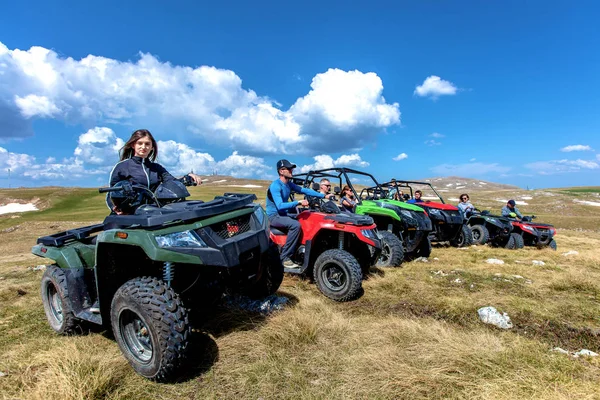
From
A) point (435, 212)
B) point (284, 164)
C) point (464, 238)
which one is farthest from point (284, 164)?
point (464, 238)

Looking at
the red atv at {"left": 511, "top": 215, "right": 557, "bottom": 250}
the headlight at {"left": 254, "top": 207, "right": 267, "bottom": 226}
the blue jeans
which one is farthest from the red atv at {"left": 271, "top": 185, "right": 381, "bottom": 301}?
the red atv at {"left": 511, "top": 215, "right": 557, "bottom": 250}

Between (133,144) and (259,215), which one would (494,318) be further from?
(133,144)

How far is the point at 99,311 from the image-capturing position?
130 inches

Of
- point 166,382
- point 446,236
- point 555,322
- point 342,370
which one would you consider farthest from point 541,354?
point 446,236

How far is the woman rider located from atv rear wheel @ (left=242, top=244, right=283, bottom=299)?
130 centimetres

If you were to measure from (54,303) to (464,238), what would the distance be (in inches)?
400

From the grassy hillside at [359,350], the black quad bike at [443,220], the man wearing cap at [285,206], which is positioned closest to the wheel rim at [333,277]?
the grassy hillside at [359,350]

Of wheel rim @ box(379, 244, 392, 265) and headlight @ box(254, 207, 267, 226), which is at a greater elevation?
headlight @ box(254, 207, 267, 226)

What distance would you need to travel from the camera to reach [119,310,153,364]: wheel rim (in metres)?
2.87

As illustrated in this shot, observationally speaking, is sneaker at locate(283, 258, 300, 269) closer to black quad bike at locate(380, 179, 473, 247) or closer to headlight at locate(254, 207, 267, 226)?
headlight at locate(254, 207, 267, 226)

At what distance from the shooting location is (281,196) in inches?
220

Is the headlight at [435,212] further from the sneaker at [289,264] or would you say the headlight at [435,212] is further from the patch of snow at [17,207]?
the patch of snow at [17,207]

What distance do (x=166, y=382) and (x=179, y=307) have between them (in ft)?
2.10

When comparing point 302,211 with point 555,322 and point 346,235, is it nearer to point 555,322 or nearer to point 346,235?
point 346,235
